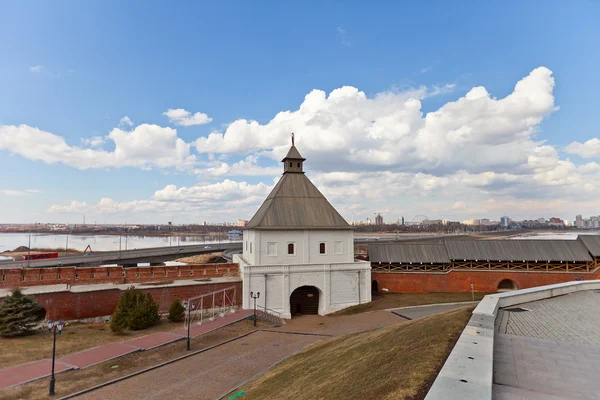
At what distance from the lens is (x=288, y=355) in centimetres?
1756

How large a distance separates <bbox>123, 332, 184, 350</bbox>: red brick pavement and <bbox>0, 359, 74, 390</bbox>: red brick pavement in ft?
11.3

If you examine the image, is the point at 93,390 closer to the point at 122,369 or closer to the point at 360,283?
the point at 122,369

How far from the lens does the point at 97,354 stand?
645 inches

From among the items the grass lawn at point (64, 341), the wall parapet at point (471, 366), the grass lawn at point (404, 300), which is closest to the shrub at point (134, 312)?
the grass lawn at point (64, 341)

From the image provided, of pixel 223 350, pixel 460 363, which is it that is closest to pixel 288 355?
pixel 223 350

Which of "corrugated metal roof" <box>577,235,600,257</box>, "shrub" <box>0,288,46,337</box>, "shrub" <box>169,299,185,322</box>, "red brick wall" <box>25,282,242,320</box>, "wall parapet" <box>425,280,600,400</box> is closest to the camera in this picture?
"wall parapet" <box>425,280,600,400</box>

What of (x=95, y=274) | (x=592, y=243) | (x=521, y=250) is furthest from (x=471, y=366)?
(x=592, y=243)

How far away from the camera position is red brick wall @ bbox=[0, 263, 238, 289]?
24.3 metres

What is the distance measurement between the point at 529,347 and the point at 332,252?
20977 mm

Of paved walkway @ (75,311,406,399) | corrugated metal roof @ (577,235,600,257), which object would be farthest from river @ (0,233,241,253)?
corrugated metal roof @ (577,235,600,257)

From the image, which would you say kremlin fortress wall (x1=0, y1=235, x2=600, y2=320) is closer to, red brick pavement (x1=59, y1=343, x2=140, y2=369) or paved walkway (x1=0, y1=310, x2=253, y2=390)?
paved walkway (x1=0, y1=310, x2=253, y2=390)

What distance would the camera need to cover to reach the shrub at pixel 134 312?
66.5 feet

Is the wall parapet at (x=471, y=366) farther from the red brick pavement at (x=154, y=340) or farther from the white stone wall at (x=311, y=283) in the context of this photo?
the white stone wall at (x=311, y=283)

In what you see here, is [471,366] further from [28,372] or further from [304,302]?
[304,302]
